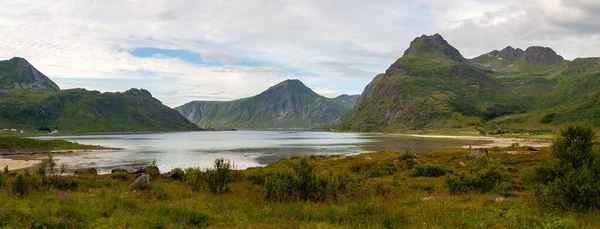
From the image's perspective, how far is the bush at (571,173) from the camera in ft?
43.6

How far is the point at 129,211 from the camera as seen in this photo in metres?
13.1

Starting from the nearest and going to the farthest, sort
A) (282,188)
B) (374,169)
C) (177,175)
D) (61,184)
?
(282,188) → (61,184) → (177,175) → (374,169)

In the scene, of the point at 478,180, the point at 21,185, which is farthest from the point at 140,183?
the point at 478,180

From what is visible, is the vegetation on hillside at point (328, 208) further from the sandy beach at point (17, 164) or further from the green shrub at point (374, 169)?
the sandy beach at point (17, 164)

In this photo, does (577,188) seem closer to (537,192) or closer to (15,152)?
(537,192)

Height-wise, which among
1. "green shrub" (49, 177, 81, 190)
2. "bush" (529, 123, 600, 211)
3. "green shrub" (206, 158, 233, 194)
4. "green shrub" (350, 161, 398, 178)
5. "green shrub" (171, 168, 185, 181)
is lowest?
"green shrub" (350, 161, 398, 178)

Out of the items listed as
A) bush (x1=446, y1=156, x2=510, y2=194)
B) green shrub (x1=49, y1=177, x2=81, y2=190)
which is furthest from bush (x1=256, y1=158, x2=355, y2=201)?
green shrub (x1=49, y1=177, x2=81, y2=190)

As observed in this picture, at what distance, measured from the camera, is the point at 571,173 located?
1373 cm

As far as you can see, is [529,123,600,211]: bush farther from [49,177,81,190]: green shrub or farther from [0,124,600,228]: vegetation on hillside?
[49,177,81,190]: green shrub

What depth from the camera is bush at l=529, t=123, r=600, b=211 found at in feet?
43.6

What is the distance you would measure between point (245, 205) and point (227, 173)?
300 inches

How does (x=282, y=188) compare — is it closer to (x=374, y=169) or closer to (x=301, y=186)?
(x=301, y=186)

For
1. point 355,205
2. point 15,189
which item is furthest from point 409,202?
point 15,189

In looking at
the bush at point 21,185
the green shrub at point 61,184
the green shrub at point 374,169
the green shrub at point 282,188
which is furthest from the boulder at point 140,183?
the green shrub at point 374,169
